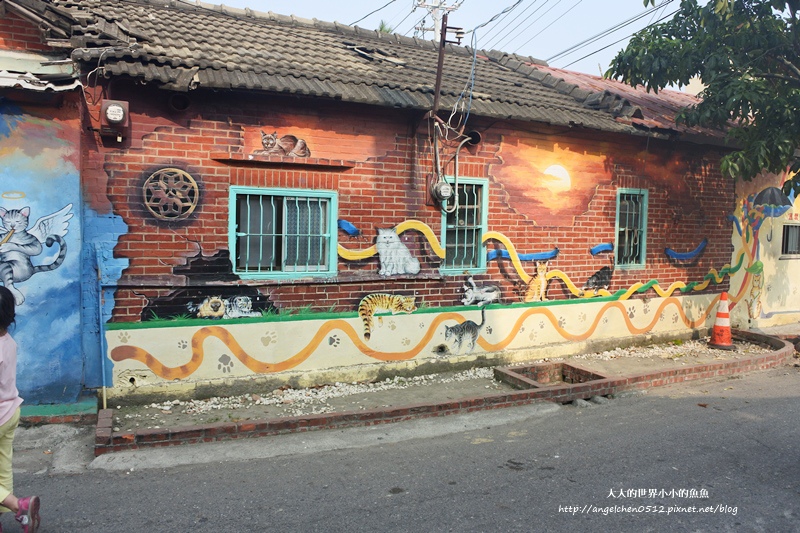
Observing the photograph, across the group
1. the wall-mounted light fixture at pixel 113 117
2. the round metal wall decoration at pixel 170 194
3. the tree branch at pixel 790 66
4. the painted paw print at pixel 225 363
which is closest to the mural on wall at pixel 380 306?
the painted paw print at pixel 225 363

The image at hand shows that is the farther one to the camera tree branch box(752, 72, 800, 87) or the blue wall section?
tree branch box(752, 72, 800, 87)

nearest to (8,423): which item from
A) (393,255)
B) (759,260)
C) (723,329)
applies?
(393,255)

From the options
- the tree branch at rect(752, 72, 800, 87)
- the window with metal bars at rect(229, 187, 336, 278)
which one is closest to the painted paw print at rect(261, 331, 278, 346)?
the window with metal bars at rect(229, 187, 336, 278)

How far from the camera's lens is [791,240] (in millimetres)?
12219

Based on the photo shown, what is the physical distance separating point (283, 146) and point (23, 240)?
2755mm

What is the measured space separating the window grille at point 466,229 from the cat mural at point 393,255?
0.56 m

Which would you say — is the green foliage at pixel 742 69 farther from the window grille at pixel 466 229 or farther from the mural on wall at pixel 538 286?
the window grille at pixel 466 229

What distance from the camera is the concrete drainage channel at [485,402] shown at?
5.35 meters

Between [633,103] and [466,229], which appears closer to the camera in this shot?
[466,229]

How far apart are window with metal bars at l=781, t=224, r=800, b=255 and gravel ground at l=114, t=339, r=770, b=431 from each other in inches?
181

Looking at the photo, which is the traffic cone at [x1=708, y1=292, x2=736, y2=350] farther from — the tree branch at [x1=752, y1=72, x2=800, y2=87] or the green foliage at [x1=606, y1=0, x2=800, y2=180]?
the tree branch at [x1=752, y1=72, x2=800, y2=87]

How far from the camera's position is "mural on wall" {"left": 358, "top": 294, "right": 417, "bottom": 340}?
297 inches

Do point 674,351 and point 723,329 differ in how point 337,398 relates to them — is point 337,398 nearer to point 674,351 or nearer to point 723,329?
point 674,351

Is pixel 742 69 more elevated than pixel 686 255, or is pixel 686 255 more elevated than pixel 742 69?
pixel 742 69
